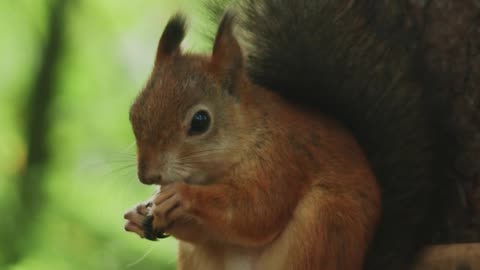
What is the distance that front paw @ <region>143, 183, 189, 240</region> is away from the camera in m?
1.74

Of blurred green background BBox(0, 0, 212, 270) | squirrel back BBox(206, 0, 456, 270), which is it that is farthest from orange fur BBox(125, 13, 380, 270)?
blurred green background BBox(0, 0, 212, 270)

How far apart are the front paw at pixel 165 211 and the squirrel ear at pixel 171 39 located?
0.30 metres

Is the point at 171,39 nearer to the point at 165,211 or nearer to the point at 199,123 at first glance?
the point at 199,123

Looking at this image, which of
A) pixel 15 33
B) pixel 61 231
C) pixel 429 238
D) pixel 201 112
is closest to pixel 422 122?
pixel 429 238

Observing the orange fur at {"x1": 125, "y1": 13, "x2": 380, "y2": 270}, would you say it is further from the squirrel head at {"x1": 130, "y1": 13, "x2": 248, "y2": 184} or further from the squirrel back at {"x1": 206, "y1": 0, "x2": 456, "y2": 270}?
the squirrel back at {"x1": 206, "y1": 0, "x2": 456, "y2": 270}

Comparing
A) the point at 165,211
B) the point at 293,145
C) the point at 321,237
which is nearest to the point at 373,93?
the point at 293,145

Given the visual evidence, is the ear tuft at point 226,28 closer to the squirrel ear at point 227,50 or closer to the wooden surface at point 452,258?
the squirrel ear at point 227,50

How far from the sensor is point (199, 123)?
1796mm

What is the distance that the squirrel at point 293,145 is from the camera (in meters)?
1.78

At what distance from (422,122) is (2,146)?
212cm

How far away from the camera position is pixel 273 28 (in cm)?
209

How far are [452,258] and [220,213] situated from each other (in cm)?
52

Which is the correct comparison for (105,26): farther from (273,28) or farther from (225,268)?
(225,268)

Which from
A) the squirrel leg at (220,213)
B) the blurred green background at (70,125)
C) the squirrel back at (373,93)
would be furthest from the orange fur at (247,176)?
the blurred green background at (70,125)
